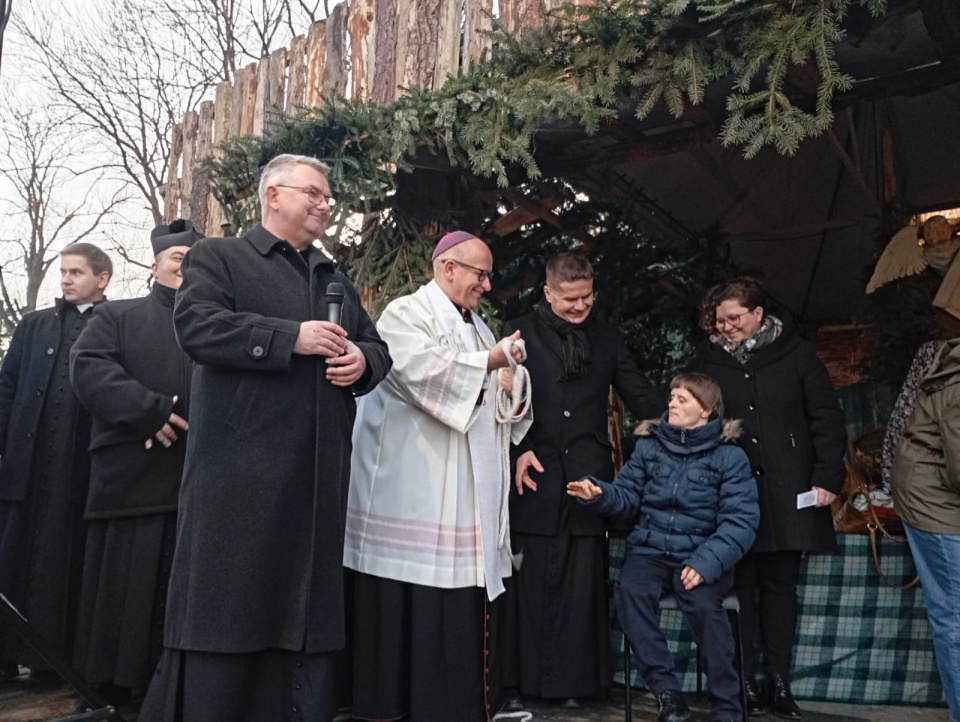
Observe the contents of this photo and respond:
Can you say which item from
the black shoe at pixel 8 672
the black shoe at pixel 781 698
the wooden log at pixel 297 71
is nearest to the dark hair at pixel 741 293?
the black shoe at pixel 781 698

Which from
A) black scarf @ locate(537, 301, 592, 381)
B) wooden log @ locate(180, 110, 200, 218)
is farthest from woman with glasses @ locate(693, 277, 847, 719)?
wooden log @ locate(180, 110, 200, 218)

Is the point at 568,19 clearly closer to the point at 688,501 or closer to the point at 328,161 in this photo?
the point at 328,161

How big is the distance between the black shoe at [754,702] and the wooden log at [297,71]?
4.63 meters

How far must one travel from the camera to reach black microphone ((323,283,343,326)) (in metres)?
3.06

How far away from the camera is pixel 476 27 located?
16.6ft

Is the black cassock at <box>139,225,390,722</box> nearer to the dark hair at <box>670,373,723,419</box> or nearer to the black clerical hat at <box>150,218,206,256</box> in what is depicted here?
the black clerical hat at <box>150,218,206,256</box>

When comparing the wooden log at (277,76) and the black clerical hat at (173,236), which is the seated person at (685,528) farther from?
the wooden log at (277,76)

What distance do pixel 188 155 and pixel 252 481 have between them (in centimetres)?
648

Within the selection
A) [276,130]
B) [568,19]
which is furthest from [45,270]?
[568,19]

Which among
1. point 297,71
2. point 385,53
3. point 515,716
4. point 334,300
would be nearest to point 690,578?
point 515,716

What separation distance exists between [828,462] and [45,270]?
628 inches

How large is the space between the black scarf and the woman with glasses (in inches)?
25.2

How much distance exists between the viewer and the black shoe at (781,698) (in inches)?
160

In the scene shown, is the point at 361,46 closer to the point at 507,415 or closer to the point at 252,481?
the point at 507,415
